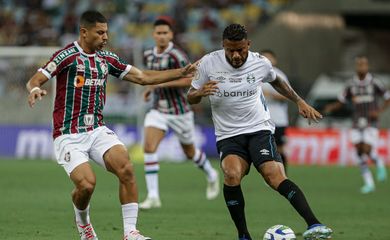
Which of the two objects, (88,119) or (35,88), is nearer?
(35,88)

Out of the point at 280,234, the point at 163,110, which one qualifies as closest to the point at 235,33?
the point at 280,234

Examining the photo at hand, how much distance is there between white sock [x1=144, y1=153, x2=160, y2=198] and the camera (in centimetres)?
1448

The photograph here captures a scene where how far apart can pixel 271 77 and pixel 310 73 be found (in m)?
23.1

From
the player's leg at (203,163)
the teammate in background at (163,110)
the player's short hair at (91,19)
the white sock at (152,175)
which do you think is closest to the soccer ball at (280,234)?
the player's short hair at (91,19)

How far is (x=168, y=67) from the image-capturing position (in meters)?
14.7

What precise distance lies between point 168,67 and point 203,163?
207 centimetres

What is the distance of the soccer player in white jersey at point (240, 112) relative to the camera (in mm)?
9805

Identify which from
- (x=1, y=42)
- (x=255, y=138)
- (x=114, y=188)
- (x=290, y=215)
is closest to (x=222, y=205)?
(x=290, y=215)

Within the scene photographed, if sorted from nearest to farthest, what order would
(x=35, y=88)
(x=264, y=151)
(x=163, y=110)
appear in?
(x=35, y=88), (x=264, y=151), (x=163, y=110)

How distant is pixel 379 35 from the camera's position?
38281 mm

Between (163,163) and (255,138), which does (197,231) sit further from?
(163,163)

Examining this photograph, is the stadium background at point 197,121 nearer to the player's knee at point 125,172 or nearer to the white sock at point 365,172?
the white sock at point 365,172

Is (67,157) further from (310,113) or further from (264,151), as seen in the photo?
(310,113)

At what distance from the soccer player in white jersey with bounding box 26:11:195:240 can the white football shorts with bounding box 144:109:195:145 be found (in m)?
5.13
